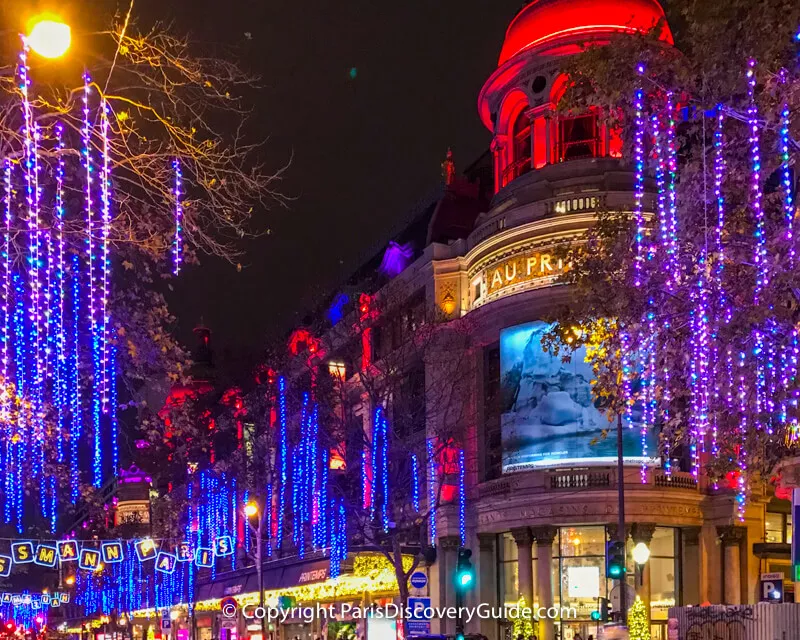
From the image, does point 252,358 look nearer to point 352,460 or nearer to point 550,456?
point 352,460

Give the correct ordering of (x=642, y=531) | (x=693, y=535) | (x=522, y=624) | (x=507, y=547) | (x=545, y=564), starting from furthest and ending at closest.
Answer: (x=507, y=547), (x=693, y=535), (x=545, y=564), (x=522, y=624), (x=642, y=531)

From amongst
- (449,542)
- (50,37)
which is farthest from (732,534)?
(50,37)

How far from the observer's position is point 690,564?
3756 cm

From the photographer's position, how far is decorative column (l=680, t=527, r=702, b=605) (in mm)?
37250

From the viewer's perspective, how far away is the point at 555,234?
1465 inches

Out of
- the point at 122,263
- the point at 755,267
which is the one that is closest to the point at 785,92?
the point at 755,267

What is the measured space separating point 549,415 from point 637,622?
7.27 meters

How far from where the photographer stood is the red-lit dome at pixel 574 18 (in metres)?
39.5

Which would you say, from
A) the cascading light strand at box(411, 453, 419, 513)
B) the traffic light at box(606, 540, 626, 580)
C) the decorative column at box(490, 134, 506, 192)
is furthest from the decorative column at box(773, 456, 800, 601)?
the decorative column at box(490, 134, 506, 192)

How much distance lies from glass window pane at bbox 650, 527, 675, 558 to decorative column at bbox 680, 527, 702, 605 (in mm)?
372

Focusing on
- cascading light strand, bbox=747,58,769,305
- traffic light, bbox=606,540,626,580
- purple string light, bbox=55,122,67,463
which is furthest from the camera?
traffic light, bbox=606,540,626,580

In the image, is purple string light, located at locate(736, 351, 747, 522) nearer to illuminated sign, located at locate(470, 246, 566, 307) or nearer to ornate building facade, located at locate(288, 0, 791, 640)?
ornate building facade, located at locate(288, 0, 791, 640)

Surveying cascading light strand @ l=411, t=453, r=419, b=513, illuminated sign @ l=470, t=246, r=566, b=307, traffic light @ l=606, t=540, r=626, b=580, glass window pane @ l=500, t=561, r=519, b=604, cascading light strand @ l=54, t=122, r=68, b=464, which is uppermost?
illuminated sign @ l=470, t=246, r=566, b=307

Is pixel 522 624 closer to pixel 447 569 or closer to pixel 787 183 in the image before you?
pixel 447 569
